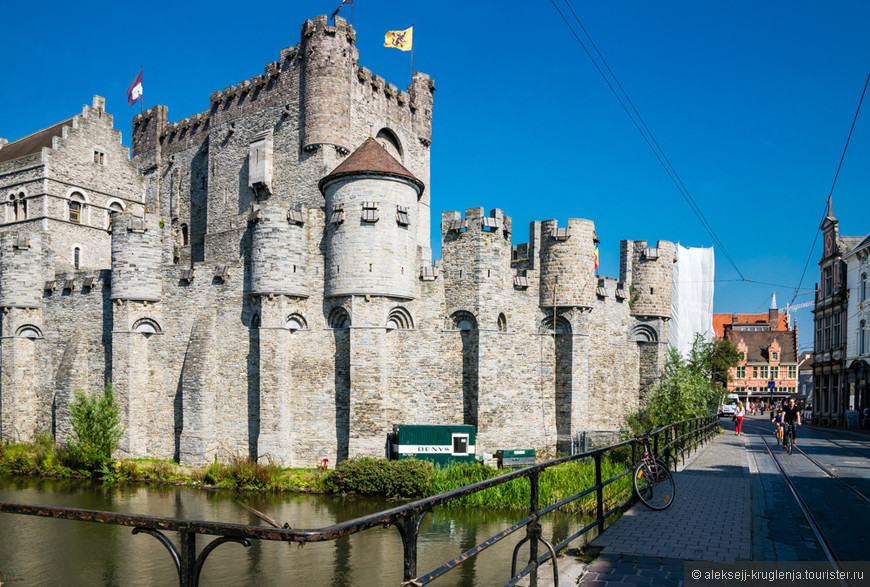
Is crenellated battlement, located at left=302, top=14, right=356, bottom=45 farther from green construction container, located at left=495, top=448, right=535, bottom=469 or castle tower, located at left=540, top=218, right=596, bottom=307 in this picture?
green construction container, located at left=495, top=448, right=535, bottom=469

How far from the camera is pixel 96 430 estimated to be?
82.5 feet

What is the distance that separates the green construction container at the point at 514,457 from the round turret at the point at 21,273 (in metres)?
22.0

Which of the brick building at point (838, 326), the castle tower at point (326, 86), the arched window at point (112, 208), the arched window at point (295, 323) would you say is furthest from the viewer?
the brick building at point (838, 326)

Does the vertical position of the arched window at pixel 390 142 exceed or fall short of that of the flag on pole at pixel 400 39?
it falls short

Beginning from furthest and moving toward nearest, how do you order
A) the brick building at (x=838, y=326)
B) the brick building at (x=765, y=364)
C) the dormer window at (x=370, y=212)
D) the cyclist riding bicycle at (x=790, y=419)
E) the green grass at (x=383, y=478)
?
the brick building at (x=765, y=364) → the brick building at (x=838, y=326) → the dormer window at (x=370, y=212) → the green grass at (x=383, y=478) → the cyclist riding bicycle at (x=790, y=419)

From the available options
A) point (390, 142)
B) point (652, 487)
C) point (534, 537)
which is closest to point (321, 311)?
point (390, 142)

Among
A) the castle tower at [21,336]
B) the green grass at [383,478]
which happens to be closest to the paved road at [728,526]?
the green grass at [383,478]

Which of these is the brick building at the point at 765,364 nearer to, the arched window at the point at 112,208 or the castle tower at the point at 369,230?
the castle tower at the point at 369,230

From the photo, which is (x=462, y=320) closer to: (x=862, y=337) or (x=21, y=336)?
(x=21, y=336)

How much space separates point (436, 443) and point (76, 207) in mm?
24166

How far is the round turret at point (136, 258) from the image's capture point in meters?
26.1

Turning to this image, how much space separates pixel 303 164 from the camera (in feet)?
97.6

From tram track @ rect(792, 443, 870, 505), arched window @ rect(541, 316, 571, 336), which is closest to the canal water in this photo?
tram track @ rect(792, 443, 870, 505)

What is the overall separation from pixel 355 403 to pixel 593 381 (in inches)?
402
